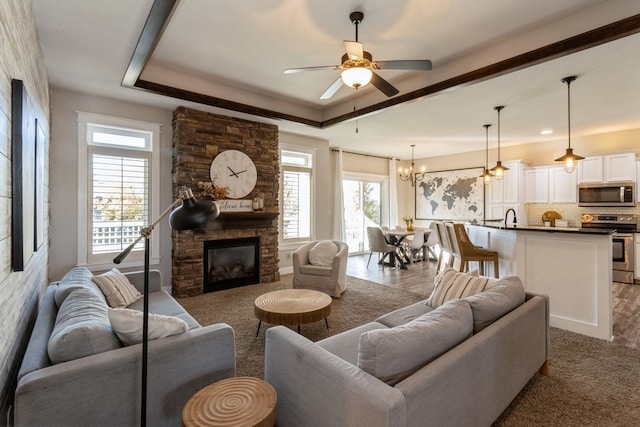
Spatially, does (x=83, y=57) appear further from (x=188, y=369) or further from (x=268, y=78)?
(x=188, y=369)

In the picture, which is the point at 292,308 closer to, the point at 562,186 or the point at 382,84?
the point at 382,84

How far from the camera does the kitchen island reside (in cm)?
313

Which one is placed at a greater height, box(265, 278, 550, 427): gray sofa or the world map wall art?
the world map wall art

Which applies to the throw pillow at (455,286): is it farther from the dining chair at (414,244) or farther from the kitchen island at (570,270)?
the dining chair at (414,244)

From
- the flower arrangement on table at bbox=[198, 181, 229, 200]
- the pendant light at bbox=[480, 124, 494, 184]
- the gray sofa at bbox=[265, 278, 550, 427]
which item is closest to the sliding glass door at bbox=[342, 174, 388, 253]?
the pendant light at bbox=[480, 124, 494, 184]

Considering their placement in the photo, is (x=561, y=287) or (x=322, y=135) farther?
(x=322, y=135)

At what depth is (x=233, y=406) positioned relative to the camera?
1376mm

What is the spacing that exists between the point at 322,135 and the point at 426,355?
5.23 meters

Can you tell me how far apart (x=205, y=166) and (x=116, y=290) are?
2323 millimetres

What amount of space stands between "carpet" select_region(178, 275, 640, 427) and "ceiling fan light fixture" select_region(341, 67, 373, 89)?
2490 millimetres

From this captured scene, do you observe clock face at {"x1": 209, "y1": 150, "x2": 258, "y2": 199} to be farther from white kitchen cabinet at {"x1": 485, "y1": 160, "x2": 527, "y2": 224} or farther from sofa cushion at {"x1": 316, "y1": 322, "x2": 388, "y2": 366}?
white kitchen cabinet at {"x1": 485, "y1": 160, "x2": 527, "y2": 224}

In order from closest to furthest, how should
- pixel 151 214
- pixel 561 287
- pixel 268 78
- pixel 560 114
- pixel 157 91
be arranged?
pixel 561 287 < pixel 157 91 < pixel 268 78 < pixel 151 214 < pixel 560 114

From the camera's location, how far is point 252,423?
1267mm

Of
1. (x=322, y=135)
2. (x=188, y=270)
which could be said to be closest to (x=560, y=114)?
(x=322, y=135)
